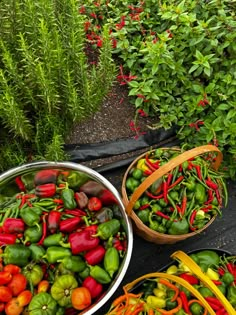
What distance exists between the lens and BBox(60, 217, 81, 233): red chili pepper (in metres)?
1.98

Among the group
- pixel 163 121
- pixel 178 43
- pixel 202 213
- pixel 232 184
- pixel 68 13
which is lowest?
pixel 232 184

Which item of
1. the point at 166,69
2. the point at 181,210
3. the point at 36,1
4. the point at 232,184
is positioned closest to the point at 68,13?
the point at 36,1

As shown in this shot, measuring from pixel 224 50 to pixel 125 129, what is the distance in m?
0.84

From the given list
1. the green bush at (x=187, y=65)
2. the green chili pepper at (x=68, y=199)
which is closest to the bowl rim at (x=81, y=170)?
the green chili pepper at (x=68, y=199)

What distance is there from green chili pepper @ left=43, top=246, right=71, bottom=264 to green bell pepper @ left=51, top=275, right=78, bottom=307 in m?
0.09

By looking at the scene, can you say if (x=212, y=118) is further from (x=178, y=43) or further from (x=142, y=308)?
(x=142, y=308)

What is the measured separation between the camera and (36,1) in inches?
73.7

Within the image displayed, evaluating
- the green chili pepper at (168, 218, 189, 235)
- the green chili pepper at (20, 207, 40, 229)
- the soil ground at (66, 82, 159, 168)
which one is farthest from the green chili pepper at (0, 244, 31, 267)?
the soil ground at (66, 82, 159, 168)

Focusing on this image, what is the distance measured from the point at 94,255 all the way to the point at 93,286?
15cm

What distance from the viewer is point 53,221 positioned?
1.97 m

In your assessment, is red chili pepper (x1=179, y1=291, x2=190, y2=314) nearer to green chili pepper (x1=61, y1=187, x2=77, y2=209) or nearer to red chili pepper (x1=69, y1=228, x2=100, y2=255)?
red chili pepper (x1=69, y1=228, x2=100, y2=255)

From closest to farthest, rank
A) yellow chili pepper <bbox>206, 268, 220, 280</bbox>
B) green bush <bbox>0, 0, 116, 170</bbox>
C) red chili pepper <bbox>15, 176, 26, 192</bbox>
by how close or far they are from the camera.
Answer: green bush <bbox>0, 0, 116, 170</bbox>
yellow chili pepper <bbox>206, 268, 220, 280</bbox>
red chili pepper <bbox>15, 176, 26, 192</bbox>

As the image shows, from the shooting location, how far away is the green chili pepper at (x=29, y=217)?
76.3 inches

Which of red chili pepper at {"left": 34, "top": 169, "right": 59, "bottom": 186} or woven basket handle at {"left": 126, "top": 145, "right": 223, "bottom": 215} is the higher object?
woven basket handle at {"left": 126, "top": 145, "right": 223, "bottom": 215}
